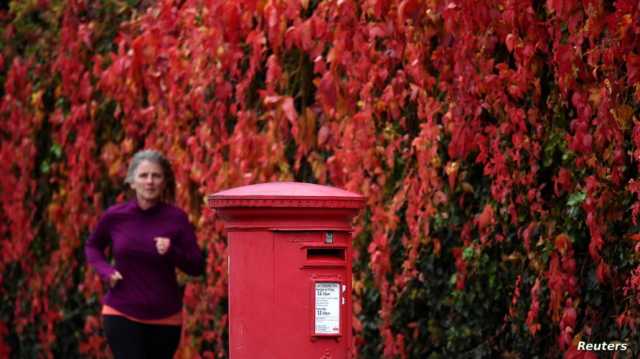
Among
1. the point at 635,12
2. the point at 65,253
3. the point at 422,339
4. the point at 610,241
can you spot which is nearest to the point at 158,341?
the point at 422,339

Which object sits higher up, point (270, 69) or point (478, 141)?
point (270, 69)

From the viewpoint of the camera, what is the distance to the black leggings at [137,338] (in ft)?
29.1

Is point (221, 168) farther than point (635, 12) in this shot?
Yes

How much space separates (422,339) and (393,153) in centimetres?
118

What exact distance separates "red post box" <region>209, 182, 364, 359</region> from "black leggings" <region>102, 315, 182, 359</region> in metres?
1.71

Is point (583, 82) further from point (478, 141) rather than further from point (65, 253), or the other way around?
point (65, 253)

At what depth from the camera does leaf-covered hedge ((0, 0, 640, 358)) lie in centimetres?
784

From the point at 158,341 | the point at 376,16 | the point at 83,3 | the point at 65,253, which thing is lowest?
the point at 158,341

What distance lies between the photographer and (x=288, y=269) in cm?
718

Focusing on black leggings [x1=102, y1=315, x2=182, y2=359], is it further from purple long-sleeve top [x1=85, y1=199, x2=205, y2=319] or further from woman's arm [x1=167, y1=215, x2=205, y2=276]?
woman's arm [x1=167, y1=215, x2=205, y2=276]

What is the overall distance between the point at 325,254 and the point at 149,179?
202 cm

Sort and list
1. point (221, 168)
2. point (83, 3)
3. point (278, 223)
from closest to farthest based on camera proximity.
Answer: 1. point (278, 223)
2. point (221, 168)
3. point (83, 3)

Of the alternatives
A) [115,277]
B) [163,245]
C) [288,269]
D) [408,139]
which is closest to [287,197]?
[288,269]

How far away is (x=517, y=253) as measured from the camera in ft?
28.2
